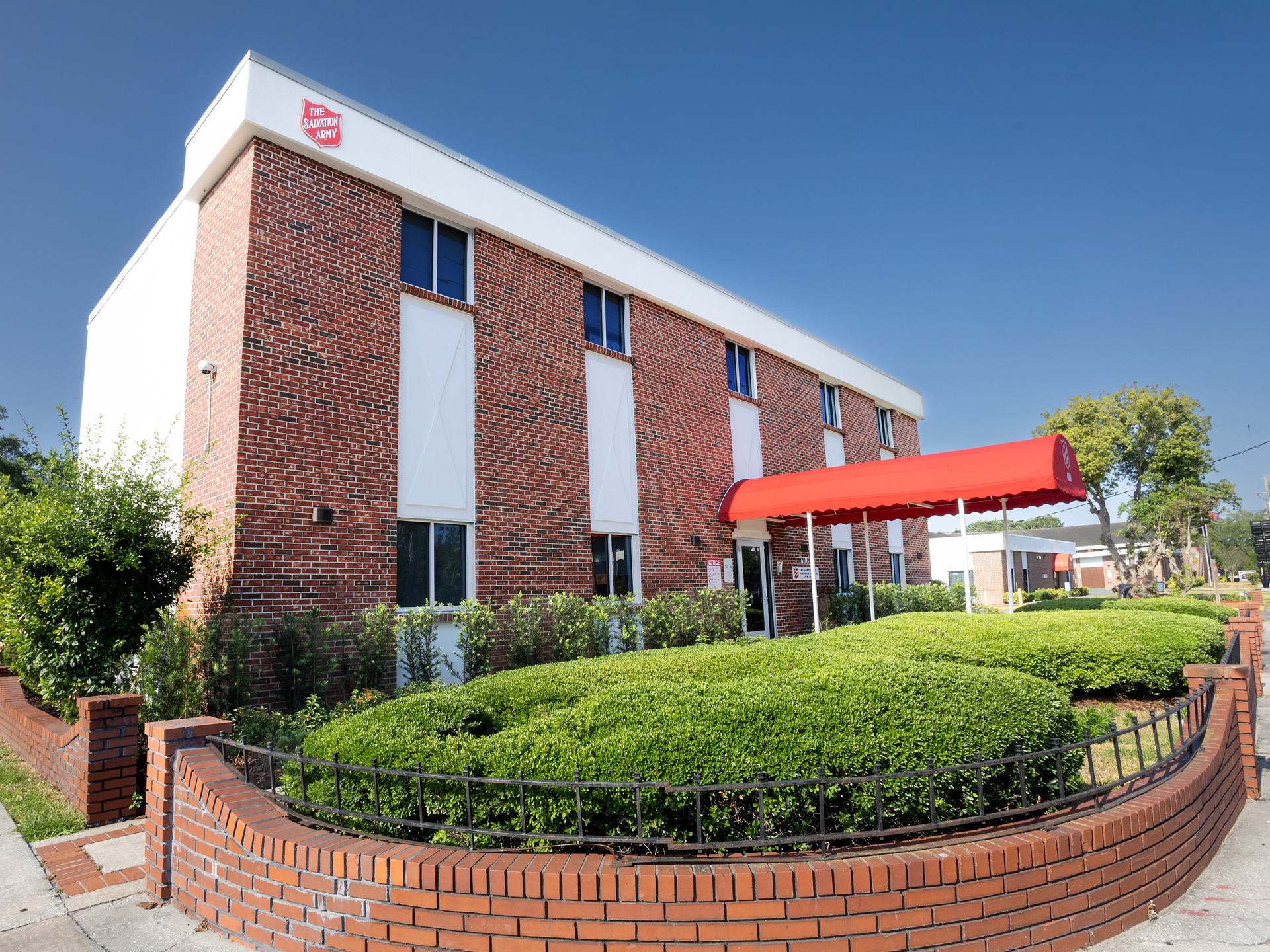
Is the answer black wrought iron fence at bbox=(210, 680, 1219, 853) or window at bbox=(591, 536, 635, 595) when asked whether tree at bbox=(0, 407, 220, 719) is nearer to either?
black wrought iron fence at bbox=(210, 680, 1219, 853)

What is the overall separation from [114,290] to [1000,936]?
16.3m

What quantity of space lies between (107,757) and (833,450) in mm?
16789

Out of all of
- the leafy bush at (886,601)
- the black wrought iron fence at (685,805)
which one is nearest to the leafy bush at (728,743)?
the black wrought iron fence at (685,805)

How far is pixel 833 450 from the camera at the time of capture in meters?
19.4

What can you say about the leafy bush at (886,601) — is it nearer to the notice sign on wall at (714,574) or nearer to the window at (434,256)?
the notice sign on wall at (714,574)

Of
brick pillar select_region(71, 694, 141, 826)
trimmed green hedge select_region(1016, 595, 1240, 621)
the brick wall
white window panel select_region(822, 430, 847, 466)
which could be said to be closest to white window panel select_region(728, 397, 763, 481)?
the brick wall

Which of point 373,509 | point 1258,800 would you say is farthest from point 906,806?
point 373,509

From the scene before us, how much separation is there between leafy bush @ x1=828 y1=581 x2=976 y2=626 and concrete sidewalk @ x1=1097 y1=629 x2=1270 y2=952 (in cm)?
1157

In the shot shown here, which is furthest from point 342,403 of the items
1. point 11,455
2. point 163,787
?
point 11,455

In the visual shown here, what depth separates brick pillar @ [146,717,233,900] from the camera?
423 centimetres

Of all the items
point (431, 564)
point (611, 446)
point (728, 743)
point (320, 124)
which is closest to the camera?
point (728, 743)

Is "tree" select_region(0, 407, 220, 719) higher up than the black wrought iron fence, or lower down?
higher up

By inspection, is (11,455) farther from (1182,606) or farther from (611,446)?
(1182,606)

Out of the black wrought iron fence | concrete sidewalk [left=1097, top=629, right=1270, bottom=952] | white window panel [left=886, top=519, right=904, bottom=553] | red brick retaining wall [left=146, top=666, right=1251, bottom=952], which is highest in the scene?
white window panel [left=886, top=519, right=904, bottom=553]
